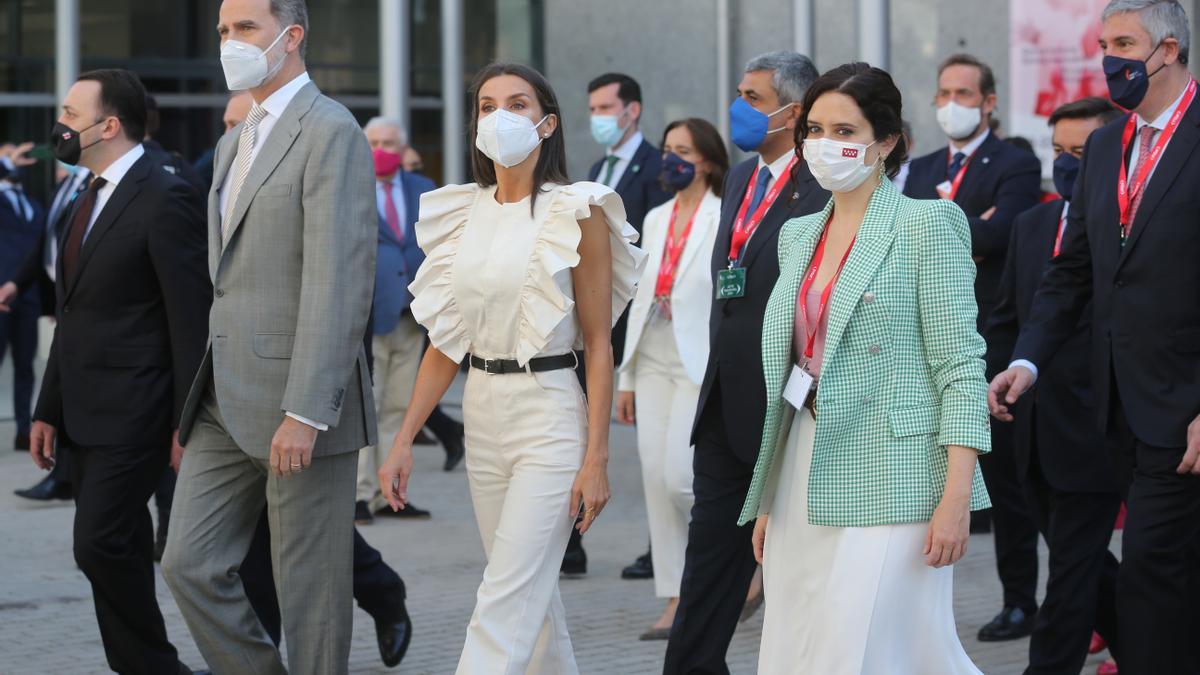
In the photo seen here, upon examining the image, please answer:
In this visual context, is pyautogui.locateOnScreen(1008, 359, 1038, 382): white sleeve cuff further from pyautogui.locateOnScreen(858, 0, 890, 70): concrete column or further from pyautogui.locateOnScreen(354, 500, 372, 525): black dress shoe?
pyautogui.locateOnScreen(858, 0, 890, 70): concrete column

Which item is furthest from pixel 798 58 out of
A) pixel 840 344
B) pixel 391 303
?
pixel 391 303

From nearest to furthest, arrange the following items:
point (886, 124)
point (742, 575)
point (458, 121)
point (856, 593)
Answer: point (856, 593)
point (886, 124)
point (742, 575)
point (458, 121)

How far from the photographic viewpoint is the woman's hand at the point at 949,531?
3.84 metres

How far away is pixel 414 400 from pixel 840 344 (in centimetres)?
143

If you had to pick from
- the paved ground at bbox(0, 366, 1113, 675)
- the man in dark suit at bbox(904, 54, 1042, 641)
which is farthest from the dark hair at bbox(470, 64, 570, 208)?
the man in dark suit at bbox(904, 54, 1042, 641)

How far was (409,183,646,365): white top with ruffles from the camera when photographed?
15.4ft

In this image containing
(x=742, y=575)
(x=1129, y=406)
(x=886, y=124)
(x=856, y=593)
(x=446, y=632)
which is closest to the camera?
(x=856, y=593)

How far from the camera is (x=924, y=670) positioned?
12.9 ft

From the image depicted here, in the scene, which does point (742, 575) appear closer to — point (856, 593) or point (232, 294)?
point (856, 593)

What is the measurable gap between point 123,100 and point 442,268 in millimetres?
1589

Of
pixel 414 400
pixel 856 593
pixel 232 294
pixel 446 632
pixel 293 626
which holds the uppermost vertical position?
pixel 232 294

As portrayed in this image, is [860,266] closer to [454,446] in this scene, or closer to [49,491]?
[49,491]

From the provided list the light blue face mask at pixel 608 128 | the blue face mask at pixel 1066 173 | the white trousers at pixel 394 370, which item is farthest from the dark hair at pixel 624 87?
the blue face mask at pixel 1066 173

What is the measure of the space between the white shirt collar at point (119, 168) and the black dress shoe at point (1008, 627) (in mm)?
3650
